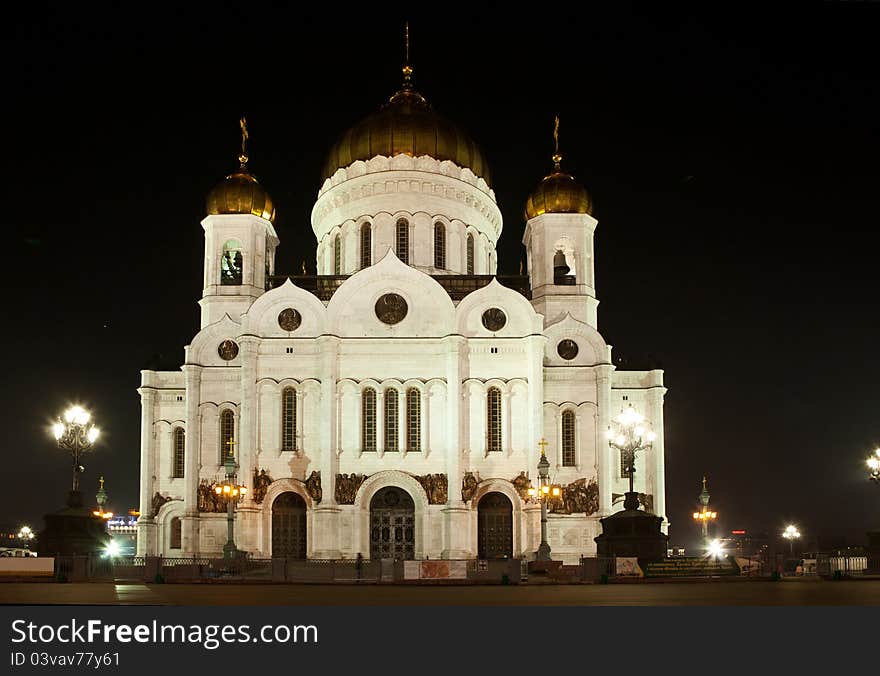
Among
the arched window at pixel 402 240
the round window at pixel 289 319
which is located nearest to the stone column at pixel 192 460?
the round window at pixel 289 319

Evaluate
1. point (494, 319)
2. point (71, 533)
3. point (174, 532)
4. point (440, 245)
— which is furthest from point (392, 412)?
point (71, 533)

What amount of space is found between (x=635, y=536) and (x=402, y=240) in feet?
84.0

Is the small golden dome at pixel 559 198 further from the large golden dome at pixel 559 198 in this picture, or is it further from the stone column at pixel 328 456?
the stone column at pixel 328 456

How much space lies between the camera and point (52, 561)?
27.8 meters

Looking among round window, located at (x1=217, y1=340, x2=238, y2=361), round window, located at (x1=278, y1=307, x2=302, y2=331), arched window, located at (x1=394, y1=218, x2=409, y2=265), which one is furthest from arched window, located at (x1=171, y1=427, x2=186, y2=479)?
arched window, located at (x1=394, y1=218, x2=409, y2=265)

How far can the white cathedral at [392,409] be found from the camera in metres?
44.6

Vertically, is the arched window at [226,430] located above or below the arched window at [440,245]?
below

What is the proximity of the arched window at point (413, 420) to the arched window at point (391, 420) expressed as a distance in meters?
0.53

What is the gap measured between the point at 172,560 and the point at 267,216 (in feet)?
64.1

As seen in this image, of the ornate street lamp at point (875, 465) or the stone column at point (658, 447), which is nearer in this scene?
the ornate street lamp at point (875, 465)

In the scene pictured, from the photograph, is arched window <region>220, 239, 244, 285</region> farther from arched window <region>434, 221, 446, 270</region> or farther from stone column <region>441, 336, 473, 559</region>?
stone column <region>441, 336, 473, 559</region>

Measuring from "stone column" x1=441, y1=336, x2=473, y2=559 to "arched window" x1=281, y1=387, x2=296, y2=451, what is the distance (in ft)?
21.6

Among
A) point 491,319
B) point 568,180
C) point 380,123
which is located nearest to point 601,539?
point 491,319

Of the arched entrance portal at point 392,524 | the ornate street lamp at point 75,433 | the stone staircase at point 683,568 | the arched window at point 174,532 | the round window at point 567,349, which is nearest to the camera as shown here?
the stone staircase at point 683,568
